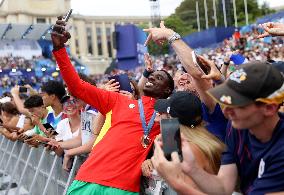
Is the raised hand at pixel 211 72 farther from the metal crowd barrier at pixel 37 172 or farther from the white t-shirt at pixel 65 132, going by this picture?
the white t-shirt at pixel 65 132

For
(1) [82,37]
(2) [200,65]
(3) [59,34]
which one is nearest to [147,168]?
(2) [200,65]

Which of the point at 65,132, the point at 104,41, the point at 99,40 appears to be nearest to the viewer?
the point at 65,132

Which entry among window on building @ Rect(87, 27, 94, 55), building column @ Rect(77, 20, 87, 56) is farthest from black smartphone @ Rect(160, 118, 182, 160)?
window on building @ Rect(87, 27, 94, 55)

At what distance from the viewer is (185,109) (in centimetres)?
257

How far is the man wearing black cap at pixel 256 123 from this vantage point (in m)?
2.00

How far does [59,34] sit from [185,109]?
1310 mm

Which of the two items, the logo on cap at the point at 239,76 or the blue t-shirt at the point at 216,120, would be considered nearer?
the logo on cap at the point at 239,76

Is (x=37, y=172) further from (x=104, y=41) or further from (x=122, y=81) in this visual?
(x=104, y=41)

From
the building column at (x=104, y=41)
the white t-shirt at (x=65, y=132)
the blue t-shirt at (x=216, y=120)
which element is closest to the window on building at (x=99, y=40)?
the building column at (x=104, y=41)

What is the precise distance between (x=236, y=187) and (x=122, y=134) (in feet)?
4.53

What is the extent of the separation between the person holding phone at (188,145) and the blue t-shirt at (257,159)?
161 millimetres

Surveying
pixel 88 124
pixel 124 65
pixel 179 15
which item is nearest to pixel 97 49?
pixel 179 15

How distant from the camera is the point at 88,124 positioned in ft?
14.3

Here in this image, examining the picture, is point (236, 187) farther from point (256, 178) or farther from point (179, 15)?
point (179, 15)
